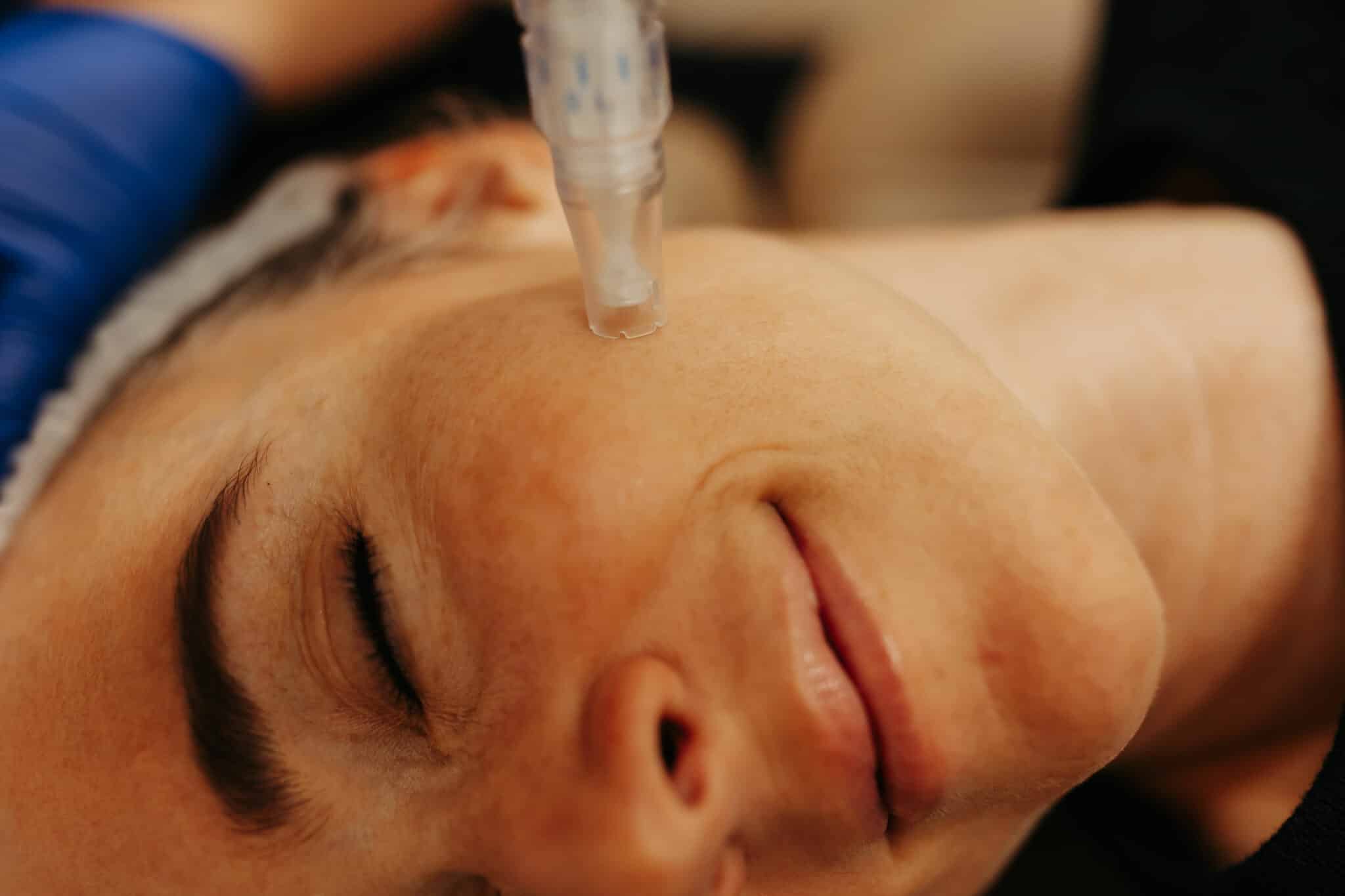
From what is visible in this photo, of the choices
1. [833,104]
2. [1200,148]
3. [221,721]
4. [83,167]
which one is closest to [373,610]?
[221,721]

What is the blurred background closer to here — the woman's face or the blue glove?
the blue glove

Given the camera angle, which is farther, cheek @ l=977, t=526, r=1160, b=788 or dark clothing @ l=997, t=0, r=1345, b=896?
dark clothing @ l=997, t=0, r=1345, b=896

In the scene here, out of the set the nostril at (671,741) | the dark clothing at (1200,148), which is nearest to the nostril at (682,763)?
the nostril at (671,741)

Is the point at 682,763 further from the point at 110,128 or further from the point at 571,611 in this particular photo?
the point at 110,128

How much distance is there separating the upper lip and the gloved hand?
0.77 meters

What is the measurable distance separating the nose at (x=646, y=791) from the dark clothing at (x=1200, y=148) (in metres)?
0.51

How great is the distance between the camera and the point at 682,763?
0.58m

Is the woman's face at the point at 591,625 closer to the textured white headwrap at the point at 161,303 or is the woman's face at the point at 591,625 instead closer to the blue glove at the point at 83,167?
the textured white headwrap at the point at 161,303

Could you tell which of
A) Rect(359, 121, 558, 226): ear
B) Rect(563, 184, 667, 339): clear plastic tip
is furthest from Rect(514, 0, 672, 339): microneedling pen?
Rect(359, 121, 558, 226): ear

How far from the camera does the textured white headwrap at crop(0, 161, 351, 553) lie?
2.95ft

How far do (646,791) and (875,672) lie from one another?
0.15 metres

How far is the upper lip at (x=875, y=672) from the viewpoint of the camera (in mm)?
597

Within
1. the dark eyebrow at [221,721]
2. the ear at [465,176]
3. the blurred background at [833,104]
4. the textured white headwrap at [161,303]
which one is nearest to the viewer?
the dark eyebrow at [221,721]

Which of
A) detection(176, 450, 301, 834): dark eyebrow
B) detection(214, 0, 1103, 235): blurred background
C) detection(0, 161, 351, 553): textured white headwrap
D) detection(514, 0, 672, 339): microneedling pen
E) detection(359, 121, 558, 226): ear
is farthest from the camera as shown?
detection(214, 0, 1103, 235): blurred background
